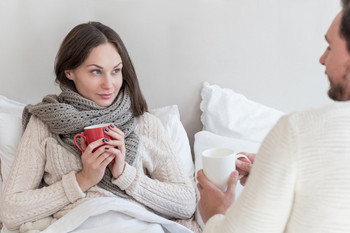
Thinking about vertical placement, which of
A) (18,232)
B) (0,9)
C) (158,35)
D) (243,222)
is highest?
(0,9)

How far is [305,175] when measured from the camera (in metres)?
0.72

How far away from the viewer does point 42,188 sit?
1.41m

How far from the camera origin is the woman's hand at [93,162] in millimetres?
1327

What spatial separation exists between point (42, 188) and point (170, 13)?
3.05 ft

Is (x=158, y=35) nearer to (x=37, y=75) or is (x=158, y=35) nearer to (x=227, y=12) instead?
(x=227, y=12)

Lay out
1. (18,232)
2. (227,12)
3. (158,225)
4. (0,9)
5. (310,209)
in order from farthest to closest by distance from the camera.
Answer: (227,12), (0,9), (18,232), (158,225), (310,209)

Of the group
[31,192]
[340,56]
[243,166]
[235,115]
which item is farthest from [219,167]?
[235,115]

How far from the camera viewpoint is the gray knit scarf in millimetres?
1456

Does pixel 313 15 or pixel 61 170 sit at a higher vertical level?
pixel 313 15

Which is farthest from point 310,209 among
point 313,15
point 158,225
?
point 313,15

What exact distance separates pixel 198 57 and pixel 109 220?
0.90 meters

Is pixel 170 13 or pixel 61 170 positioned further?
pixel 170 13

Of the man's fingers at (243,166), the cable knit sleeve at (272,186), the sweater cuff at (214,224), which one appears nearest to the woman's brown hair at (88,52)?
the man's fingers at (243,166)

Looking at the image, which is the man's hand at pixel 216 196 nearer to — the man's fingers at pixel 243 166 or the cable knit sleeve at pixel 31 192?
the man's fingers at pixel 243 166
